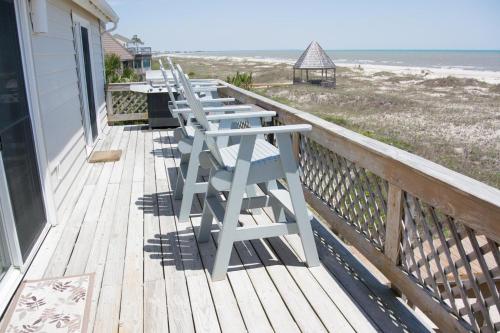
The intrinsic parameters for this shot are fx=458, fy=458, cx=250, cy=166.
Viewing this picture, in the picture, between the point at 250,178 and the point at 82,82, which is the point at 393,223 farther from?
the point at 82,82

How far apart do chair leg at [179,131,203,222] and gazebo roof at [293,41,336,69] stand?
1082 inches

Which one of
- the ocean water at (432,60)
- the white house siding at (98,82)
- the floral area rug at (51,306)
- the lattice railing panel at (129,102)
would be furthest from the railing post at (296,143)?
the ocean water at (432,60)

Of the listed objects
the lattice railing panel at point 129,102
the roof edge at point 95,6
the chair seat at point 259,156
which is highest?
the roof edge at point 95,6

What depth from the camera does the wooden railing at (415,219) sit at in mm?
1612

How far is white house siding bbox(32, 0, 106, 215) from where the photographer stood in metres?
3.44

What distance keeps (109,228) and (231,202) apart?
48.1 inches

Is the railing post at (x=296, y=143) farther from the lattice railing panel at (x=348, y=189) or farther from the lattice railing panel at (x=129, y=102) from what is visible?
the lattice railing panel at (x=129, y=102)

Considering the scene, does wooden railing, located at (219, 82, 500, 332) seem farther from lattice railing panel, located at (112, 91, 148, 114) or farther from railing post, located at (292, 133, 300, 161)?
lattice railing panel, located at (112, 91, 148, 114)

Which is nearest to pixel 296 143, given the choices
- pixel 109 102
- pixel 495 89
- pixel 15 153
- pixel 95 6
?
pixel 15 153

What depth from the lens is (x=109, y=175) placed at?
14.9 ft

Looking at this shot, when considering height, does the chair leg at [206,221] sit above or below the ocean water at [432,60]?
above

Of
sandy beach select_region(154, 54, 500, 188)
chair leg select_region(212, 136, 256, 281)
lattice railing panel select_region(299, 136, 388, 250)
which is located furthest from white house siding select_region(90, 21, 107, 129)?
sandy beach select_region(154, 54, 500, 188)

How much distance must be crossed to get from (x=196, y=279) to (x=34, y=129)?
149 cm

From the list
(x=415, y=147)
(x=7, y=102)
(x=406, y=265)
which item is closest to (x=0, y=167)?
(x=7, y=102)
